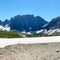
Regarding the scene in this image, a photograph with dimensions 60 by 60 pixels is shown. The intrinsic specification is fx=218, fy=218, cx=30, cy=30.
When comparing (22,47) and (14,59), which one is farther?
(22,47)

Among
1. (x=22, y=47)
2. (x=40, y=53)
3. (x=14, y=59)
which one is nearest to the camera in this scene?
(x=14, y=59)

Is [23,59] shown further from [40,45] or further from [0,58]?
[40,45]

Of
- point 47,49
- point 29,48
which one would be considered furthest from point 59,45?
point 29,48

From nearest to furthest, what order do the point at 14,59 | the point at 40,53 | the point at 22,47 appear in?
the point at 14,59 → the point at 40,53 → the point at 22,47

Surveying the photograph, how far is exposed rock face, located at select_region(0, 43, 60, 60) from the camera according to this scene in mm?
26375

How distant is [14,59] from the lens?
1019 inches

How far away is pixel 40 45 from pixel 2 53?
6124 mm

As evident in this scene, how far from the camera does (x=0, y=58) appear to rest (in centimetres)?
2619

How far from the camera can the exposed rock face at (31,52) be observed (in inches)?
1038

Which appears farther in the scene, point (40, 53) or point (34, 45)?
point (34, 45)

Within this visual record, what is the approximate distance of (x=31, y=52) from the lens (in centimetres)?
A: 2780

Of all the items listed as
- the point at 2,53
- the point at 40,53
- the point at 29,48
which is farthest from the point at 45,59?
the point at 2,53

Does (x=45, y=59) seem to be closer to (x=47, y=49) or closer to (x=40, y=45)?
(x=47, y=49)

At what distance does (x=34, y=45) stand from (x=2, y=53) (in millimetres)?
5335
